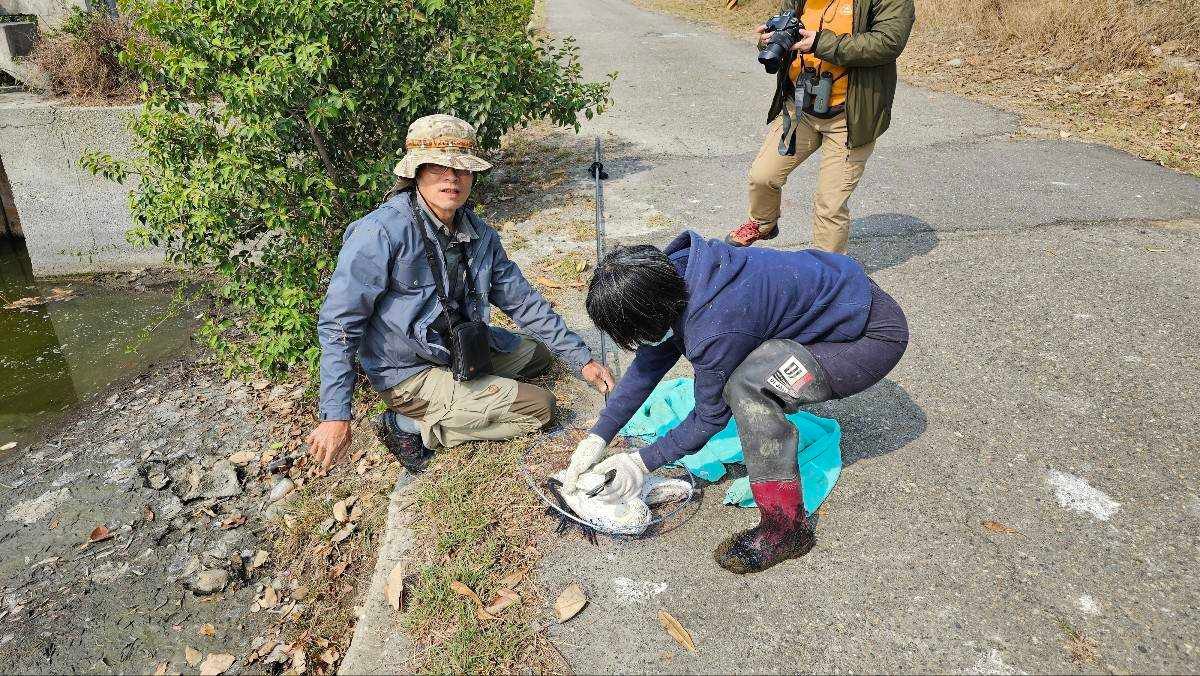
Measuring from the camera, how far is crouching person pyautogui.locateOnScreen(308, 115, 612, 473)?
10.7ft

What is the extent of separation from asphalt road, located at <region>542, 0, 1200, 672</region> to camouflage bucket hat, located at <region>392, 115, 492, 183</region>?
1.68m

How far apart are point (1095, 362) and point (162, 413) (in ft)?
19.2

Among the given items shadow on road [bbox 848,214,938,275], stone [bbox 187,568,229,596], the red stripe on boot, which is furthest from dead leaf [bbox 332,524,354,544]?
shadow on road [bbox 848,214,938,275]

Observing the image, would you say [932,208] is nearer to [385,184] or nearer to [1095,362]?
[1095,362]

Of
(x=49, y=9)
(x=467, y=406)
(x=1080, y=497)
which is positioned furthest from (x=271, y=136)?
(x=49, y=9)

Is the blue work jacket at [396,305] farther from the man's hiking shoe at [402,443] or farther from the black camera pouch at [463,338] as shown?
the man's hiking shoe at [402,443]

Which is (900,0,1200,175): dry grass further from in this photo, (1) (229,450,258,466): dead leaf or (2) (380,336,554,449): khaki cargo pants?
(1) (229,450,258,466): dead leaf

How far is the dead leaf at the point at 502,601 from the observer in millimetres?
2781

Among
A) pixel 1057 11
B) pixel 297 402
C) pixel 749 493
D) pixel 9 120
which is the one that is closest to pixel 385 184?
pixel 297 402

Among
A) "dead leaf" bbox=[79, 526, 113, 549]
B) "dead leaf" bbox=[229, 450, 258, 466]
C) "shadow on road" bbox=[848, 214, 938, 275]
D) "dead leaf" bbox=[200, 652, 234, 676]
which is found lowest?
"dead leaf" bbox=[200, 652, 234, 676]

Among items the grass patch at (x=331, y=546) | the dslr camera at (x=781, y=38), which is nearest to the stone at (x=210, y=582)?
the grass patch at (x=331, y=546)

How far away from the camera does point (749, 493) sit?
313cm

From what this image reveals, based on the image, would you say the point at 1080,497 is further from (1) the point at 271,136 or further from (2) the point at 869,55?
(1) the point at 271,136

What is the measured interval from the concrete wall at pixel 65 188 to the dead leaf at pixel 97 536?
4.30m
